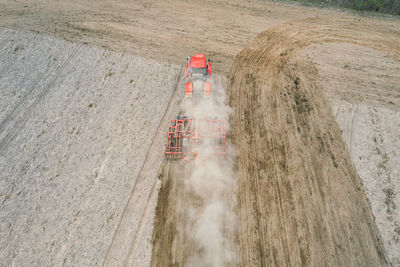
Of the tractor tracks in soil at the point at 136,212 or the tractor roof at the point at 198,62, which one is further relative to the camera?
the tractor roof at the point at 198,62

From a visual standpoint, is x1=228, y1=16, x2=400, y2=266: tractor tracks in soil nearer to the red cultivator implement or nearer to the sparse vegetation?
the red cultivator implement

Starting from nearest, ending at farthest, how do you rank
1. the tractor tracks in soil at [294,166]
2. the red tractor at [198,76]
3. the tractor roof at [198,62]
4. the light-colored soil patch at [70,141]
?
the tractor tracks in soil at [294,166] → the light-colored soil patch at [70,141] → the red tractor at [198,76] → the tractor roof at [198,62]

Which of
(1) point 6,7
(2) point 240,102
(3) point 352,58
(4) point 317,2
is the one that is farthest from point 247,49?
(1) point 6,7

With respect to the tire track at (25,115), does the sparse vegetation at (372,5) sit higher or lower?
higher

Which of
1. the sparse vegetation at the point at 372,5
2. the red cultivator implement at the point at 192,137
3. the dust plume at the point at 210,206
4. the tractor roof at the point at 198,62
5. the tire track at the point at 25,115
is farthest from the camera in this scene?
the sparse vegetation at the point at 372,5

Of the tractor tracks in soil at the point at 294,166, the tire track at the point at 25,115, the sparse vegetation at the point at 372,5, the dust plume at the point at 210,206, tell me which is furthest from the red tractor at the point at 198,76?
the sparse vegetation at the point at 372,5

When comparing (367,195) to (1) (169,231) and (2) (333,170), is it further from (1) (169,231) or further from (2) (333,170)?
(1) (169,231)

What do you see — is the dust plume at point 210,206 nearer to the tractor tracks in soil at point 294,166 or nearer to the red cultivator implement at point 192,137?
the red cultivator implement at point 192,137
